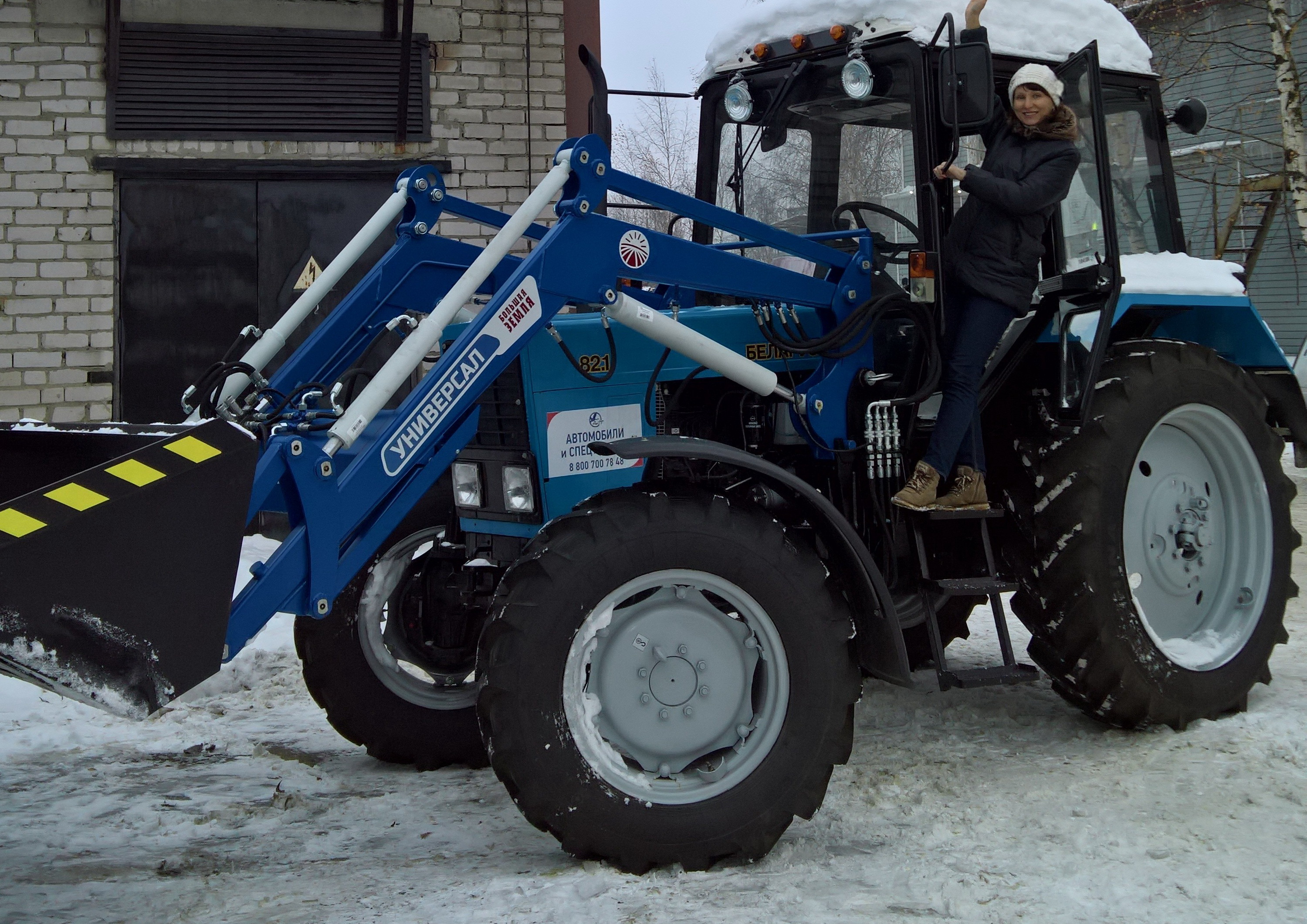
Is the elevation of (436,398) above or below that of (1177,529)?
above

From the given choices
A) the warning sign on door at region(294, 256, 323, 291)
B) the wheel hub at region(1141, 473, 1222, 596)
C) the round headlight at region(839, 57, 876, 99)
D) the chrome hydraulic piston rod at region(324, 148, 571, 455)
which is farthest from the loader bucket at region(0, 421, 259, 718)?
the warning sign on door at region(294, 256, 323, 291)

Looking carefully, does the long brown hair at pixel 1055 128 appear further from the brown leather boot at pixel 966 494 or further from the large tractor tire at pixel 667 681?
the large tractor tire at pixel 667 681

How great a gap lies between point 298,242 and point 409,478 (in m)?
6.58

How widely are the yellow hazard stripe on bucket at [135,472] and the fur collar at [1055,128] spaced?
10.1ft

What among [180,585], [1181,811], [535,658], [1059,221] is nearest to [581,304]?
[535,658]

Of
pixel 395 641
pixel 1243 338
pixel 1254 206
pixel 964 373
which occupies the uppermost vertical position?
pixel 1254 206

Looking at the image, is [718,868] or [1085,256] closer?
[718,868]

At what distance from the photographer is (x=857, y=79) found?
4.16 meters

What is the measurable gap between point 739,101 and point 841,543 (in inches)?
75.0

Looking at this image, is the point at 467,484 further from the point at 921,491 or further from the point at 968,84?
the point at 968,84

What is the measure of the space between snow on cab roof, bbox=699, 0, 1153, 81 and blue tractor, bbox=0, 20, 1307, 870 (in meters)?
0.06

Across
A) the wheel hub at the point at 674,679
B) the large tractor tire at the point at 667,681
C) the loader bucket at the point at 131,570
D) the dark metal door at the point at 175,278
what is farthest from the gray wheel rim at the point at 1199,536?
the dark metal door at the point at 175,278

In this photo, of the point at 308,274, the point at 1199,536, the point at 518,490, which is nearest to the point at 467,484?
the point at 518,490

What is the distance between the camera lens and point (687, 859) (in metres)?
3.25
